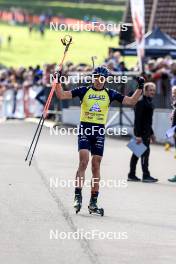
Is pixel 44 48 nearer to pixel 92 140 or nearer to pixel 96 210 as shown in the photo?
pixel 92 140

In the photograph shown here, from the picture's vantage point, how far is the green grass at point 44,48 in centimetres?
7688

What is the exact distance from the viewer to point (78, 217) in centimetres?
1267

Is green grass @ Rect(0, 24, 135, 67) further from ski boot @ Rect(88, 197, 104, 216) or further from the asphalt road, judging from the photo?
ski boot @ Rect(88, 197, 104, 216)

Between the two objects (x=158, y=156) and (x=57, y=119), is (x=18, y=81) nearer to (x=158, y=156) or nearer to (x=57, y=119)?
(x=57, y=119)

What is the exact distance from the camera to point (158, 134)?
26.9 m

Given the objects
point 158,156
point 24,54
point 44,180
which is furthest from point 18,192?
point 24,54

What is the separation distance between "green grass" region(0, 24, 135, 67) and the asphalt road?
53852mm

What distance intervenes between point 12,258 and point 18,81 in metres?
28.6
